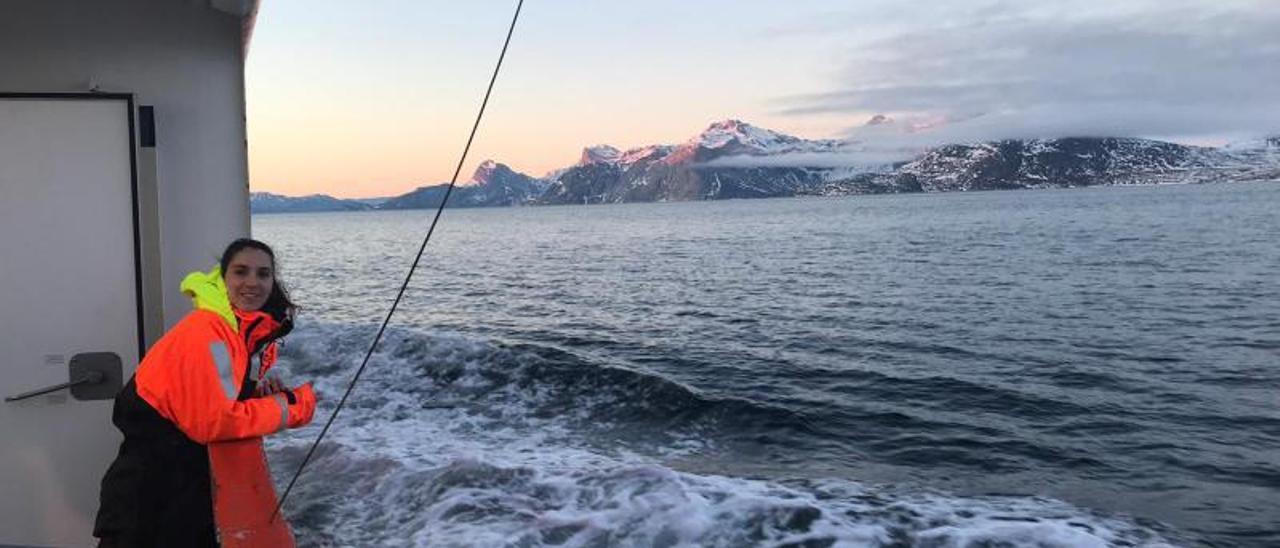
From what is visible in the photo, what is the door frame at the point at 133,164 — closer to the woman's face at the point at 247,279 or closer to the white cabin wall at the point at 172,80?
the white cabin wall at the point at 172,80

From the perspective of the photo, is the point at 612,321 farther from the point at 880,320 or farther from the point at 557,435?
the point at 557,435

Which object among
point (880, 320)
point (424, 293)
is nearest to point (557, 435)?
point (880, 320)

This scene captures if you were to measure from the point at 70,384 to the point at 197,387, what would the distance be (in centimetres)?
147

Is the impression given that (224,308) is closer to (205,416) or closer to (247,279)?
(247,279)

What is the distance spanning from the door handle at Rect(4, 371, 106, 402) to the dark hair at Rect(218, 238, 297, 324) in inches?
46.8

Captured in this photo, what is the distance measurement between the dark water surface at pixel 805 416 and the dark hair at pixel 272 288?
11.7 ft

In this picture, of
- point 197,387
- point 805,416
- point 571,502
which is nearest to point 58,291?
point 197,387

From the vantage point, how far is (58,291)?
10.9 ft

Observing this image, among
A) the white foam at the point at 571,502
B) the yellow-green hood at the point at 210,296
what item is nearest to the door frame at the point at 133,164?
the yellow-green hood at the point at 210,296

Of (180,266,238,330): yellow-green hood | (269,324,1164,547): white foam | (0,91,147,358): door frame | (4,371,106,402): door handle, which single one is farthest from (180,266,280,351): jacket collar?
(269,324,1164,547): white foam

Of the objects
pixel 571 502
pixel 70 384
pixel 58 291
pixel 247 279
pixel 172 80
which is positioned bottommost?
pixel 571 502

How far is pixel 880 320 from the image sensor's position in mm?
22453

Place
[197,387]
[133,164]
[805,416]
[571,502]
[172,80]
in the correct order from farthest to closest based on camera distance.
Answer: [805,416]
[571,502]
[172,80]
[133,164]
[197,387]

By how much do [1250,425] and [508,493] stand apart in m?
10.9
